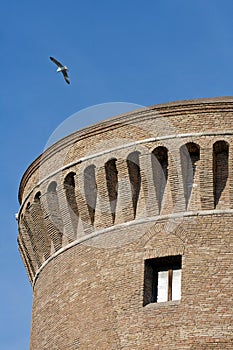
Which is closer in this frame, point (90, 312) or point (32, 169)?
point (90, 312)

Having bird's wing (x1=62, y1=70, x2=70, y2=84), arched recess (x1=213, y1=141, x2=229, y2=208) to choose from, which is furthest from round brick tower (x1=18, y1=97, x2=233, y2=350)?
bird's wing (x1=62, y1=70, x2=70, y2=84)

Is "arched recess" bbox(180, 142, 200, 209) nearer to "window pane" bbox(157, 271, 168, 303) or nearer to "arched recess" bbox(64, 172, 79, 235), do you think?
"window pane" bbox(157, 271, 168, 303)

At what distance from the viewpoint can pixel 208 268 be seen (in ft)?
61.3

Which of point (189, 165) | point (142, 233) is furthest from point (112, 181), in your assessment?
point (189, 165)

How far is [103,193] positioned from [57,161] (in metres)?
1.31

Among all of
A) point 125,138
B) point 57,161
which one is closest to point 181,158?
point 125,138

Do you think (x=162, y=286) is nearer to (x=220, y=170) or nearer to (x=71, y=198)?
(x=220, y=170)

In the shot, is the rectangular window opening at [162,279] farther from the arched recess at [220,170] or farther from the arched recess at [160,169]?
the arched recess at [220,170]

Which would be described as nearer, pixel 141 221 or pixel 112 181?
pixel 141 221

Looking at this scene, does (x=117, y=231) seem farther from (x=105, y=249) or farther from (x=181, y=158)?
(x=181, y=158)

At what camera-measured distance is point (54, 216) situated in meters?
20.8

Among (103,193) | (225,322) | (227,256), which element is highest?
(103,193)

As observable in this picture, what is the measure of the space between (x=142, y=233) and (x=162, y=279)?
2.68 ft

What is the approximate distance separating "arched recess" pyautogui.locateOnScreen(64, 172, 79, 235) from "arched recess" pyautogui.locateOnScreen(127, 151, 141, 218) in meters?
1.18
